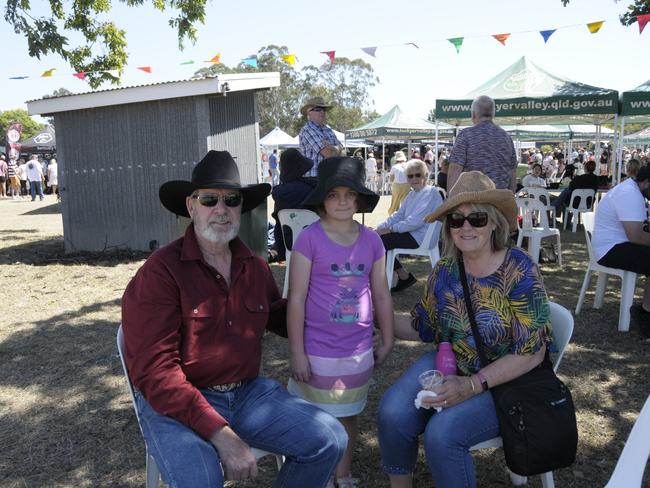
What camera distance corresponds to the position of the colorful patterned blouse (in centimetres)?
221

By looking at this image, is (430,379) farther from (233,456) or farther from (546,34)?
(546,34)

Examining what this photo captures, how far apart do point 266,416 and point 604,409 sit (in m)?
2.28

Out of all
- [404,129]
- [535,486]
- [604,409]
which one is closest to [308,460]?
[535,486]

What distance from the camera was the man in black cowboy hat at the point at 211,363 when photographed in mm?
1952

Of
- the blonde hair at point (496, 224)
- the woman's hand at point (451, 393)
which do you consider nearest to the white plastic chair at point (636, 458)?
the woman's hand at point (451, 393)

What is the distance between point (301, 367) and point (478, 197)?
1.03 m

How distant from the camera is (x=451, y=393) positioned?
2158mm

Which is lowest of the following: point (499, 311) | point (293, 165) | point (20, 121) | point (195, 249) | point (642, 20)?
point (499, 311)

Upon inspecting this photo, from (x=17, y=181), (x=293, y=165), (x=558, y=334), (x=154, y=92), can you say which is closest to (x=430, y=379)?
(x=558, y=334)

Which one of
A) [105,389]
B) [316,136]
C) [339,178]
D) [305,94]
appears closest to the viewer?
[339,178]

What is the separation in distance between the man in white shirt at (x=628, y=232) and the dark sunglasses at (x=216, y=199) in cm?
A: 336

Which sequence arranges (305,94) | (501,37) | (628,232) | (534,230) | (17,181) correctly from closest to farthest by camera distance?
(628,232) → (534,230) → (501,37) → (17,181) → (305,94)

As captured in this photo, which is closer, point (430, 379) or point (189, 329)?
point (189, 329)

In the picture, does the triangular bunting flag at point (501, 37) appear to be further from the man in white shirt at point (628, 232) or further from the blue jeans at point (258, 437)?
the blue jeans at point (258, 437)
